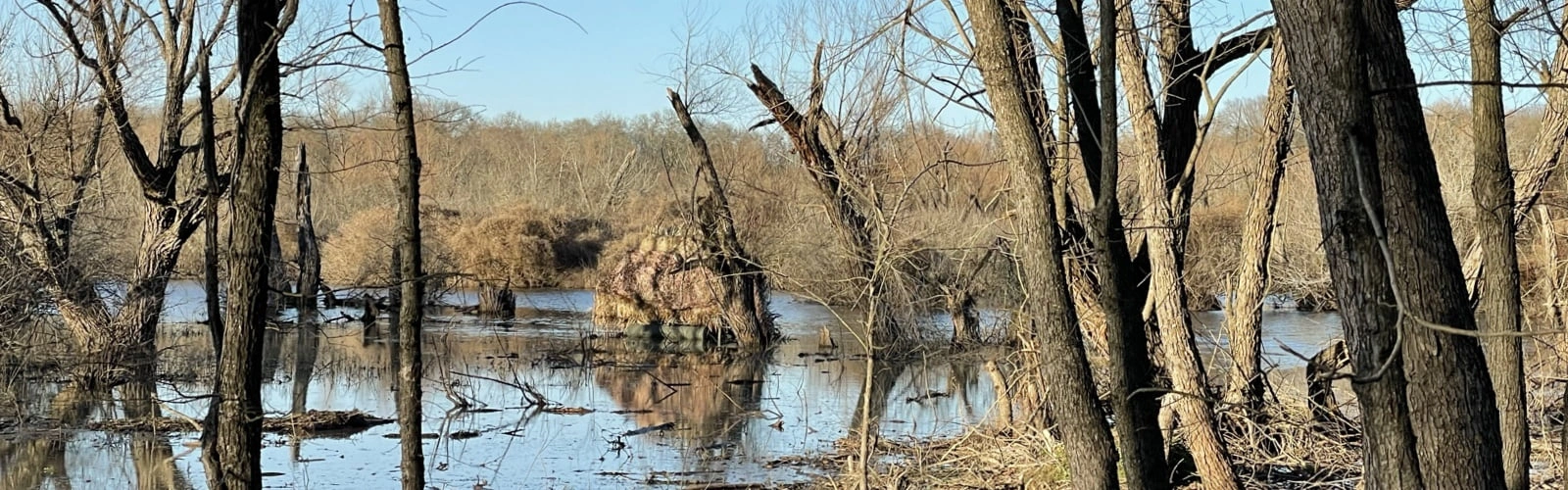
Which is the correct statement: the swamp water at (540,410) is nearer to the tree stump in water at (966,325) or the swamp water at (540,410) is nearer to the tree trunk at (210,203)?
the tree stump in water at (966,325)

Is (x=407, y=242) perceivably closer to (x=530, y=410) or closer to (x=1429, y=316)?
(x=1429, y=316)

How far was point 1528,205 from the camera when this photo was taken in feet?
29.2

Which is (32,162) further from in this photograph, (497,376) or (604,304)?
(604,304)

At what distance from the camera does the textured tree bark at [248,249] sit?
6.47 metres

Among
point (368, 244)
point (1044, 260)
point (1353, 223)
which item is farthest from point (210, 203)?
point (368, 244)

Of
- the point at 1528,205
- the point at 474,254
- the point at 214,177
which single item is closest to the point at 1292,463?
the point at 1528,205

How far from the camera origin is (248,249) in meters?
6.51

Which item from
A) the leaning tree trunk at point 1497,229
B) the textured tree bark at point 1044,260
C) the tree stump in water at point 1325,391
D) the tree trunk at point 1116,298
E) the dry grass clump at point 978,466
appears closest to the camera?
the tree trunk at point 1116,298

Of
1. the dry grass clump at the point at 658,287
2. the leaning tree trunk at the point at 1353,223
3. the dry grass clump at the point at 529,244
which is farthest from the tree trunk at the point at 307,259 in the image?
the leaning tree trunk at the point at 1353,223

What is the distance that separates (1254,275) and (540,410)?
7574mm

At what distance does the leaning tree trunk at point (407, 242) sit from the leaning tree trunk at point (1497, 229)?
231 inches

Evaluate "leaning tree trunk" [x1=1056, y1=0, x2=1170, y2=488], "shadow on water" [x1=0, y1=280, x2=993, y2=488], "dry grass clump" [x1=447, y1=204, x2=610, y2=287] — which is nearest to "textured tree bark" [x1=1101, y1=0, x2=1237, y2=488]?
"leaning tree trunk" [x1=1056, y1=0, x2=1170, y2=488]

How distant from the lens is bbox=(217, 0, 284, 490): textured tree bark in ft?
21.2

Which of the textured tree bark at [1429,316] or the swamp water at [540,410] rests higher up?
the textured tree bark at [1429,316]
